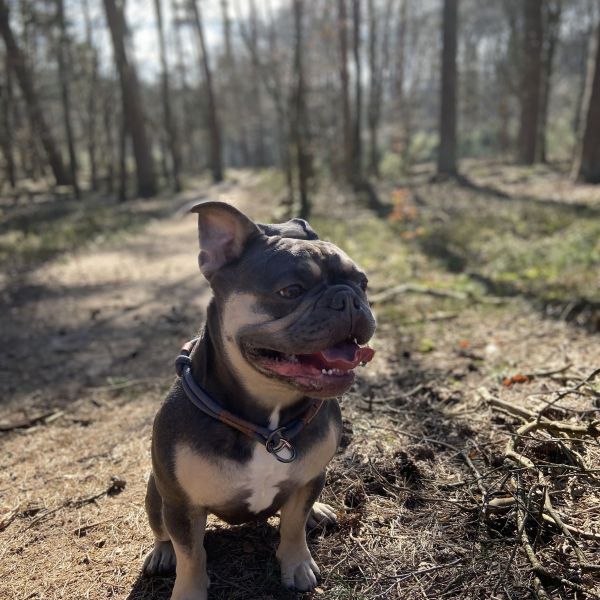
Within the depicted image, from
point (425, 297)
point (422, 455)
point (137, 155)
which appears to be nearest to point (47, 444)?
point (422, 455)

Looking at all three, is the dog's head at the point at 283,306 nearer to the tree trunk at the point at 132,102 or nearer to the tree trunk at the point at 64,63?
the tree trunk at the point at 64,63

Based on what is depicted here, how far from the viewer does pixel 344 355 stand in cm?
239

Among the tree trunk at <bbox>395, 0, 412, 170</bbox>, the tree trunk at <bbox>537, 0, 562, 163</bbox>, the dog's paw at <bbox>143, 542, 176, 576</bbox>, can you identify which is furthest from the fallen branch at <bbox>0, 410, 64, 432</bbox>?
the tree trunk at <bbox>395, 0, 412, 170</bbox>

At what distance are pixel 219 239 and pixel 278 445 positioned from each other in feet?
3.10

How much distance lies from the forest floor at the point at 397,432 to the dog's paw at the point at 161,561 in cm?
4

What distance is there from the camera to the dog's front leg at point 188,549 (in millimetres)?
2523

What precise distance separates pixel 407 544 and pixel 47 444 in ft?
9.86

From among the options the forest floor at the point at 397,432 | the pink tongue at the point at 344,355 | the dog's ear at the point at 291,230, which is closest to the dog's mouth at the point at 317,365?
the pink tongue at the point at 344,355

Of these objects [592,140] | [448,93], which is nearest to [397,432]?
[592,140]

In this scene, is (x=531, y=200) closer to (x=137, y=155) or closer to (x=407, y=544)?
(x=407, y=544)

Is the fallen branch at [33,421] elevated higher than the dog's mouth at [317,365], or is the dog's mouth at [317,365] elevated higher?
the dog's mouth at [317,365]

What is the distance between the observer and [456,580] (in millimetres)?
2678

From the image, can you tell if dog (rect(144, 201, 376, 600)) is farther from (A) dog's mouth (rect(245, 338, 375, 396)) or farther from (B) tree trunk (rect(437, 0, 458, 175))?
(B) tree trunk (rect(437, 0, 458, 175))

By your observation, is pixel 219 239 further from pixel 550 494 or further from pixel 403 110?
pixel 403 110
